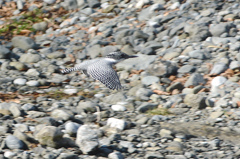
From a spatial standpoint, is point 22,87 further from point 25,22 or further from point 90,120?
point 25,22

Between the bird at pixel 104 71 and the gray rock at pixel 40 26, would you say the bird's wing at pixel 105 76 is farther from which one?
the gray rock at pixel 40 26

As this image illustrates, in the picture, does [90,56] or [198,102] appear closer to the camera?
[198,102]

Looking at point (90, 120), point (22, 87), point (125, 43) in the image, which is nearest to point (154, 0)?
point (125, 43)

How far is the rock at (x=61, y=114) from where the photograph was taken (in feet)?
13.6

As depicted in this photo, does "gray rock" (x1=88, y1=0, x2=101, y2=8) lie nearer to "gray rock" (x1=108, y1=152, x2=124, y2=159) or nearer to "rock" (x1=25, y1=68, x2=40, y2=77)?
"rock" (x1=25, y1=68, x2=40, y2=77)

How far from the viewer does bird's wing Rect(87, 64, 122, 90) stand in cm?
434

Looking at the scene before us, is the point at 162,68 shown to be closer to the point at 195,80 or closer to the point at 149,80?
the point at 149,80

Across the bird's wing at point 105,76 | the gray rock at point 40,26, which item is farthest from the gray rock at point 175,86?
the gray rock at point 40,26

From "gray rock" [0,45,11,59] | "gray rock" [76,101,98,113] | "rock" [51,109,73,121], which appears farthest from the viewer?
"gray rock" [0,45,11,59]

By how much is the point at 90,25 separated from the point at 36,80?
2.06 m

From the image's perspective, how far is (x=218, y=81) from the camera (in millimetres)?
4988

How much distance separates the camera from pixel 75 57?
20.8 ft

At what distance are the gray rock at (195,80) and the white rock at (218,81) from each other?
13 centimetres

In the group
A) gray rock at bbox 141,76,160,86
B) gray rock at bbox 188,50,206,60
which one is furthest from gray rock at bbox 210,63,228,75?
gray rock at bbox 141,76,160,86
